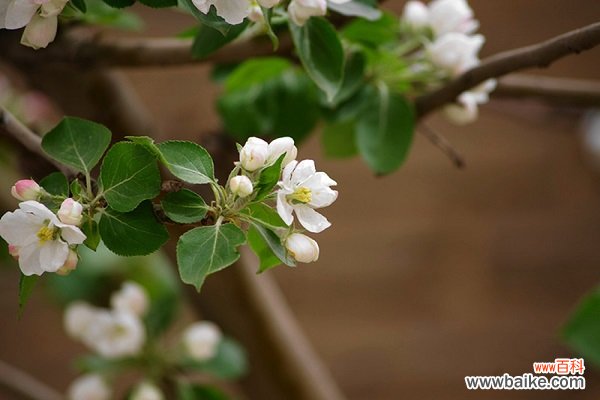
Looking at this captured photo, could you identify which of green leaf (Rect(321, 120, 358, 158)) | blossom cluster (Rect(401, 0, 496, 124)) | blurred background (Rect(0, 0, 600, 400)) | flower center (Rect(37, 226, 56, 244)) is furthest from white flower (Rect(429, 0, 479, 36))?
blurred background (Rect(0, 0, 600, 400))

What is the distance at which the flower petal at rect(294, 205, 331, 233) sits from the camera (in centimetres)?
36

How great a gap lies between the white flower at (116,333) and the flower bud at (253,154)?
0.39 meters

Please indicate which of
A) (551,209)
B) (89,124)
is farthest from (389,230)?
(89,124)

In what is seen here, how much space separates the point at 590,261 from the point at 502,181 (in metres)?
0.20

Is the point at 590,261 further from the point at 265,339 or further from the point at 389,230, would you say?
the point at 265,339

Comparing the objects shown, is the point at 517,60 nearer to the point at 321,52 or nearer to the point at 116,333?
the point at 321,52

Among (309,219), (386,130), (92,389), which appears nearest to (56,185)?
(309,219)

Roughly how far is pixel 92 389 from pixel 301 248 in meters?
0.45

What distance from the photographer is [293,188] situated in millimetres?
357

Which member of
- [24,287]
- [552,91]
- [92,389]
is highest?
[552,91]

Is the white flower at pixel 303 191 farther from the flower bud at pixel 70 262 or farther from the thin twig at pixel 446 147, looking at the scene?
the thin twig at pixel 446 147

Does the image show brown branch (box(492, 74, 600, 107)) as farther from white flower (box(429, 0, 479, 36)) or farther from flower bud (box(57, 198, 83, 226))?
flower bud (box(57, 198, 83, 226))

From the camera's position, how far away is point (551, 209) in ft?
4.43

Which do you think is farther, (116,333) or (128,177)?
(116,333)
